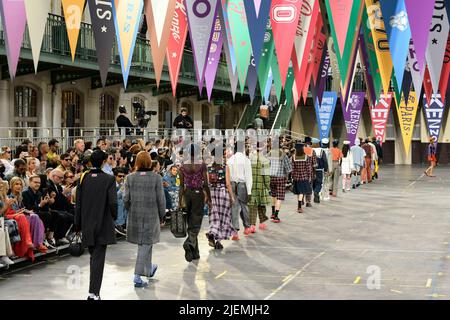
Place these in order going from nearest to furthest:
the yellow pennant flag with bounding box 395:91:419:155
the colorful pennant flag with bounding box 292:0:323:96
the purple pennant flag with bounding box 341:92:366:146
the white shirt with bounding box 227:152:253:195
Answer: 1. the white shirt with bounding box 227:152:253:195
2. the colorful pennant flag with bounding box 292:0:323:96
3. the yellow pennant flag with bounding box 395:91:419:155
4. the purple pennant flag with bounding box 341:92:366:146

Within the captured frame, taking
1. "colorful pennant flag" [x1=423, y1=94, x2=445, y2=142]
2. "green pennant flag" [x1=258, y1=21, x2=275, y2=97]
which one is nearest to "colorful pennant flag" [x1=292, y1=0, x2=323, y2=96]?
"green pennant flag" [x1=258, y1=21, x2=275, y2=97]

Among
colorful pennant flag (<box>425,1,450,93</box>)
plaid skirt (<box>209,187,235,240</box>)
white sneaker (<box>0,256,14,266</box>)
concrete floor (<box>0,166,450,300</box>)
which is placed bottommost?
concrete floor (<box>0,166,450,300</box>)

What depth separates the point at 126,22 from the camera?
14.0 meters

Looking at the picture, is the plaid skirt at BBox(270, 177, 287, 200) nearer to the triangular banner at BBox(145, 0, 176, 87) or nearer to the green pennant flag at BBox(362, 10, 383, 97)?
the green pennant flag at BBox(362, 10, 383, 97)

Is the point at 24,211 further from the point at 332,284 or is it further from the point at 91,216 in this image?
→ the point at 332,284

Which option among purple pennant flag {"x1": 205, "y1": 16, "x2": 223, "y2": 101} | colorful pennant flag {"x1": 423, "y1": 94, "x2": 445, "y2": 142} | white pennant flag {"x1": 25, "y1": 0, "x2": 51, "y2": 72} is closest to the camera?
white pennant flag {"x1": 25, "y1": 0, "x2": 51, "y2": 72}

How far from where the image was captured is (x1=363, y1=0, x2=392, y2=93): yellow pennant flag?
1614cm

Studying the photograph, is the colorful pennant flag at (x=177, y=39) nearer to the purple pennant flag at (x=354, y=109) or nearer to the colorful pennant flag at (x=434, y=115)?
the purple pennant flag at (x=354, y=109)

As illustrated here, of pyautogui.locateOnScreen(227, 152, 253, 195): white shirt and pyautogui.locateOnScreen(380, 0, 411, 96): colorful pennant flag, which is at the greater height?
pyautogui.locateOnScreen(380, 0, 411, 96): colorful pennant flag

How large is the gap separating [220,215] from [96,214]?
174 inches

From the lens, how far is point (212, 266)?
11297 mm

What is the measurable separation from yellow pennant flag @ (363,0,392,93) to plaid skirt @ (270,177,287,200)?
2.87 meters

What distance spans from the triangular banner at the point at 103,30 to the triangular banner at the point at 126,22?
213 mm

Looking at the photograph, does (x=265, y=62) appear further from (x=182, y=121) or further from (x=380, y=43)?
(x=182, y=121)
